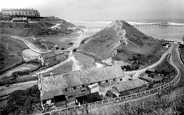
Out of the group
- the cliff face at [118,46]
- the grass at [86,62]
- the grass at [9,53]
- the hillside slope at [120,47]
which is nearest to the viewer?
the grass at [86,62]

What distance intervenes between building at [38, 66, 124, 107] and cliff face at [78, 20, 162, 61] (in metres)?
19.0

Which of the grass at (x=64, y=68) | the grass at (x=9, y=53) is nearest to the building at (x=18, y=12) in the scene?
the grass at (x=9, y=53)

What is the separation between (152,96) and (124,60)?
993 inches

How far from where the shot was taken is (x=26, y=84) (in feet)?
123

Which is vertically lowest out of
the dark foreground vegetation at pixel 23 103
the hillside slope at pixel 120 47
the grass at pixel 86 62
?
the dark foreground vegetation at pixel 23 103

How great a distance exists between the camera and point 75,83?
100ft

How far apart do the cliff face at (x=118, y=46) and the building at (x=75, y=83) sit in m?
19.0

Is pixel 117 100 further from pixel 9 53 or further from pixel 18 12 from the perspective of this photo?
pixel 18 12

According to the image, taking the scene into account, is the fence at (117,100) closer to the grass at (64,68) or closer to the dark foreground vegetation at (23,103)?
the dark foreground vegetation at (23,103)

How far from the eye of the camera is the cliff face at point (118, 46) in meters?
56.1

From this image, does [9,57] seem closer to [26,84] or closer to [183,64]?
[26,84]

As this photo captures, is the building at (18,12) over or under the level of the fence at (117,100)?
over

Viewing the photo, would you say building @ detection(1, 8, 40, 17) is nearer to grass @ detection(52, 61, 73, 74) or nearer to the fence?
grass @ detection(52, 61, 73, 74)

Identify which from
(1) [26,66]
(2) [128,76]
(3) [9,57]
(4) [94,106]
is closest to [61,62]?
(1) [26,66]
